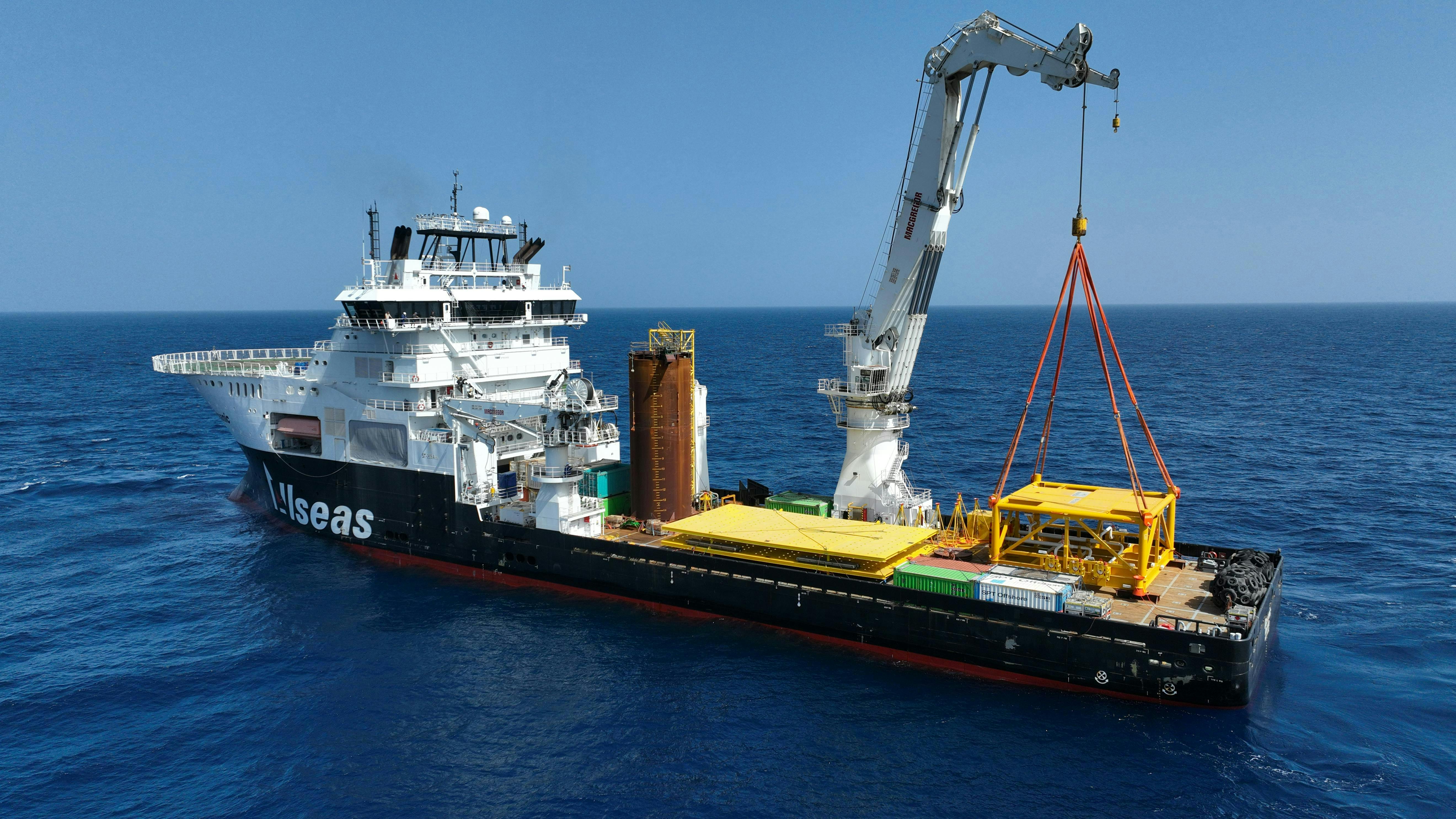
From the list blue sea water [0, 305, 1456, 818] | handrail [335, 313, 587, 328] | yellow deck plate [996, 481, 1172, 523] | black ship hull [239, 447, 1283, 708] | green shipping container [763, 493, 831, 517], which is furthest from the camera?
handrail [335, 313, 587, 328]

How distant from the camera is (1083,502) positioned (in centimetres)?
3044

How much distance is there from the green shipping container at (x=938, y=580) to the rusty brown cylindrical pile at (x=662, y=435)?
11.4 metres

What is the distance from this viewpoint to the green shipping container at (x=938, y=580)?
28.1m

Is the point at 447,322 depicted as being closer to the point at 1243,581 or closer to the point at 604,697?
the point at 604,697

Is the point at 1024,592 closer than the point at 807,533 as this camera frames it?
Yes

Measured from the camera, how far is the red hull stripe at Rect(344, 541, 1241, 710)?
88.2 ft

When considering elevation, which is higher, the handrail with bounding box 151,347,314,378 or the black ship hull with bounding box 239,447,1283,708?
the handrail with bounding box 151,347,314,378

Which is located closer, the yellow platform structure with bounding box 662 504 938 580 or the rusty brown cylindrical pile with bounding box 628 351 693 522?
the yellow platform structure with bounding box 662 504 938 580

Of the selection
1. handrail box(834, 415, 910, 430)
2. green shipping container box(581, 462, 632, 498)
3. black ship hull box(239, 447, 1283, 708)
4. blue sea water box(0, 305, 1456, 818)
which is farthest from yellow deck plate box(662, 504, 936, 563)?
green shipping container box(581, 462, 632, 498)

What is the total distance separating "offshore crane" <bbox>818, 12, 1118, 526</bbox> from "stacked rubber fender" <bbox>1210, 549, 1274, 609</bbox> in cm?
1152

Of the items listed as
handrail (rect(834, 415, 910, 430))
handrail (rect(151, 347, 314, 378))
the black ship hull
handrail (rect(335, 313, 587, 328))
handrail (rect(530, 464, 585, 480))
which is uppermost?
handrail (rect(335, 313, 587, 328))

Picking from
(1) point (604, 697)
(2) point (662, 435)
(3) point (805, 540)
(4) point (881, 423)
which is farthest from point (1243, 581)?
(2) point (662, 435)

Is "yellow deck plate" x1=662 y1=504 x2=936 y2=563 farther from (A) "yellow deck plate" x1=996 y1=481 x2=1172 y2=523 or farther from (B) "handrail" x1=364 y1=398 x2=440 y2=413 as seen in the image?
(B) "handrail" x1=364 y1=398 x2=440 y2=413

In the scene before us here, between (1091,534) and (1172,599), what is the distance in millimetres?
3428
